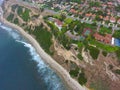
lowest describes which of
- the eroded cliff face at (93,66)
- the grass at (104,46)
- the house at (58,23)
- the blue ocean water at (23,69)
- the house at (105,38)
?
the blue ocean water at (23,69)

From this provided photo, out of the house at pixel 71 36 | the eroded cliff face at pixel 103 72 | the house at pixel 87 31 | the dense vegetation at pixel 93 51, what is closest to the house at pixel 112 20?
the house at pixel 87 31

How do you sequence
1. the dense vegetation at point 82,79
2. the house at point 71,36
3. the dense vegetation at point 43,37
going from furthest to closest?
1. the dense vegetation at point 43,37
2. the house at point 71,36
3. the dense vegetation at point 82,79

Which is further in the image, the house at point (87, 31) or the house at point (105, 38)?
the house at point (87, 31)

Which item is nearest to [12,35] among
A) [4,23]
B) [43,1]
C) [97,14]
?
[4,23]

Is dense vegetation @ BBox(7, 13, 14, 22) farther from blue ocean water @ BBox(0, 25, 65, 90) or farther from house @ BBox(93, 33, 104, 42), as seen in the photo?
house @ BBox(93, 33, 104, 42)

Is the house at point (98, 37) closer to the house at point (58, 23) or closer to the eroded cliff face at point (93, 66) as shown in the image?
the eroded cliff face at point (93, 66)

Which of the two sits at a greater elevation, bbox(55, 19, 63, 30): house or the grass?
the grass

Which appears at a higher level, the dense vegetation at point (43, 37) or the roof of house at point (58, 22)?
the roof of house at point (58, 22)

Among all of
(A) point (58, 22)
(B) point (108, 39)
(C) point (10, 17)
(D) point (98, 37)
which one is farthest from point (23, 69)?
(C) point (10, 17)

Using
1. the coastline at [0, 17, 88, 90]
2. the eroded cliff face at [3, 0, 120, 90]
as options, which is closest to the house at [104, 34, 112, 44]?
the eroded cliff face at [3, 0, 120, 90]
